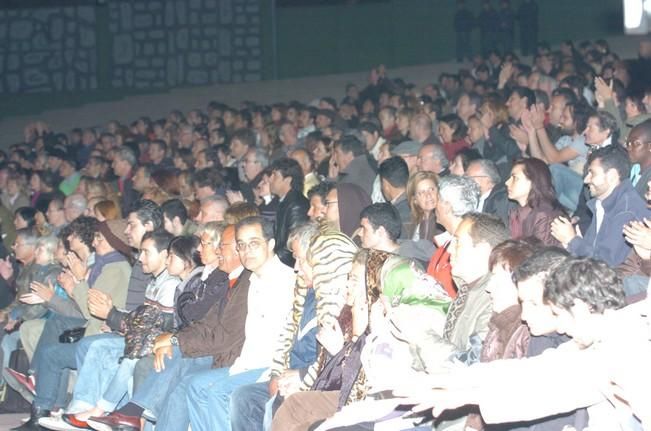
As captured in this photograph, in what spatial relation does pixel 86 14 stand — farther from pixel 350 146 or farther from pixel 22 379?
pixel 22 379

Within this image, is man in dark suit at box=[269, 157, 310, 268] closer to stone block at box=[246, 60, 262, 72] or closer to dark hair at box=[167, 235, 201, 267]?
dark hair at box=[167, 235, 201, 267]

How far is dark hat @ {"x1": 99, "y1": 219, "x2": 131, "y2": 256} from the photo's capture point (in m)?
8.69

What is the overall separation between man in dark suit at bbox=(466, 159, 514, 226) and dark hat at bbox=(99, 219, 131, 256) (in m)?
2.51

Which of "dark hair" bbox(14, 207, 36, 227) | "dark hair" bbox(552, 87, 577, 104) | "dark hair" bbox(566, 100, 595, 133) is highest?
"dark hair" bbox(552, 87, 577, 104)

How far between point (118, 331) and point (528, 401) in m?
4.31

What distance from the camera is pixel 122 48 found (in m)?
23.3

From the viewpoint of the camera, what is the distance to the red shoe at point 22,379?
8797 mm

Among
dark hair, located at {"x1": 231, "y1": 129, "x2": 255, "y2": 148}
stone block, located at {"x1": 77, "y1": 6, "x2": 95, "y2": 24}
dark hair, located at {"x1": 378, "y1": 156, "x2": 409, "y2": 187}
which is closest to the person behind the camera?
dark hair, located at {"x1": 378, "y1": 156, "x2": 409, "y2": 187}

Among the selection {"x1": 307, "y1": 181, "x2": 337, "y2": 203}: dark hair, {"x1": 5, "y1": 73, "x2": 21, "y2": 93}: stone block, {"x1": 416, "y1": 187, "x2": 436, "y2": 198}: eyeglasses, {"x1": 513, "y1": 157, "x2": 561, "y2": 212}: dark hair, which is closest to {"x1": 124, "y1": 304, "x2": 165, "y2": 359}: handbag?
{"x1": 307, "y1": 181, "x2": 337, "y2": 203}: dark hair

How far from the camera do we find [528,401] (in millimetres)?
4137

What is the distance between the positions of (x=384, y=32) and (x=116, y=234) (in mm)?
16866

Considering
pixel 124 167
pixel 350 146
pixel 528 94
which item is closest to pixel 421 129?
pixel 350 146

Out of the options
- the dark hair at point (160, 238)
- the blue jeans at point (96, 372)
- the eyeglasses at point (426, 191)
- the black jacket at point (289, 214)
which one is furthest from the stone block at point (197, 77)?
→ the eyeglasses at point (426, 191)

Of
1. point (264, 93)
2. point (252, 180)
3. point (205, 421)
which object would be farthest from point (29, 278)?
point (264, 93)
